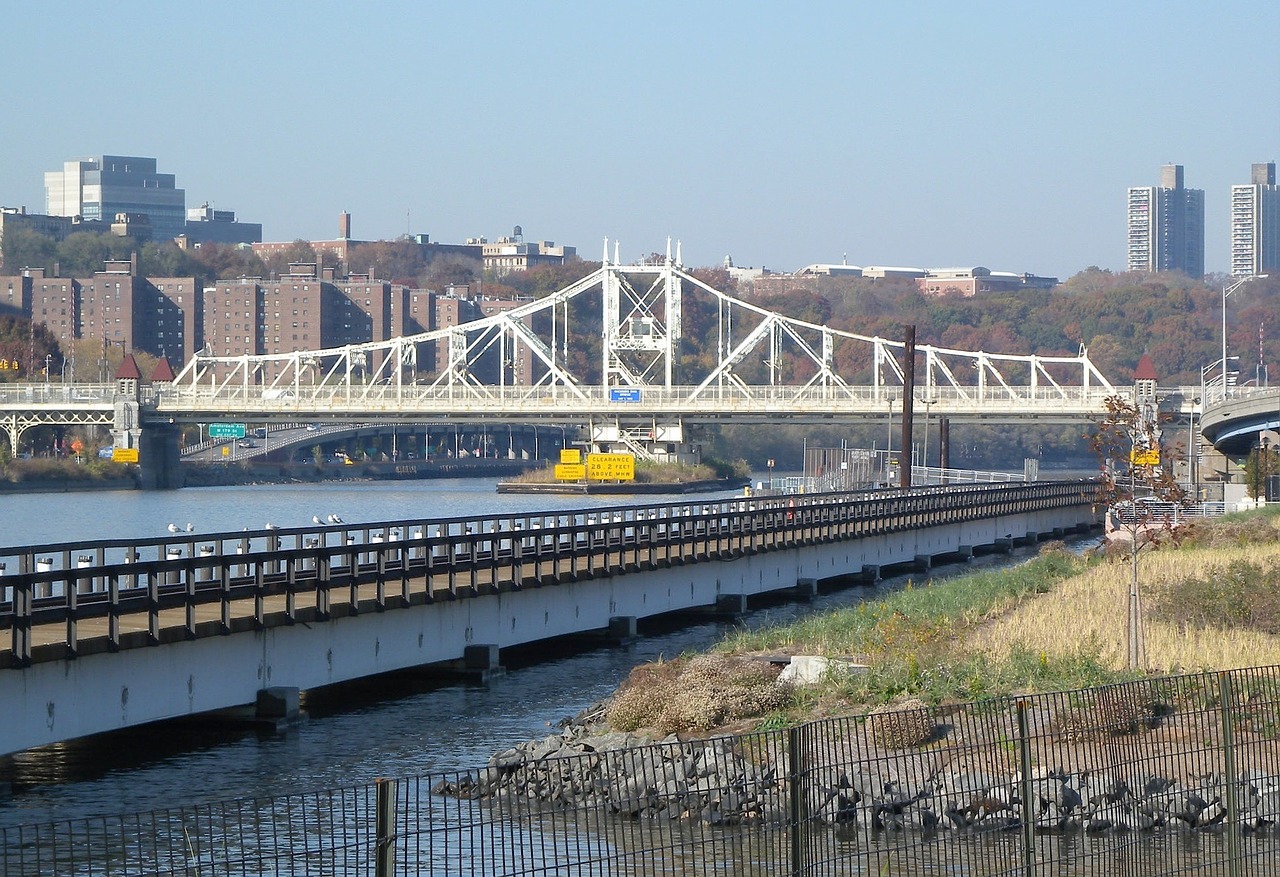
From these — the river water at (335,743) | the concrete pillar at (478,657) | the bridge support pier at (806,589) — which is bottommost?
the bridge support pier at (806,589)

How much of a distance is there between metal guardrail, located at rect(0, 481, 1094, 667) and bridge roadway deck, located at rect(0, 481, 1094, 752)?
4cm

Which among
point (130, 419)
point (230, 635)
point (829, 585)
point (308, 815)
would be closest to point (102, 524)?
point (829, 585)

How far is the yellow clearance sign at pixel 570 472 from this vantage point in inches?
4978

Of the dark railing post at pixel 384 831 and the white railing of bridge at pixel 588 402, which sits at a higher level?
the white railing of bridge at pixel 588 402

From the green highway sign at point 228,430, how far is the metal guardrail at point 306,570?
79.3 metres

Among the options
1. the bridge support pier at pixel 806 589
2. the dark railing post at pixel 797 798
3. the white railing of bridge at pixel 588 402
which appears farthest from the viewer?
the white railing of bridge at pixel 588 402

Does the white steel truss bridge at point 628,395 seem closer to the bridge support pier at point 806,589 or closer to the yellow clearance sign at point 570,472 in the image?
the yellow clearance sign at point 570,472

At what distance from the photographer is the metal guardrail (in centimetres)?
2242

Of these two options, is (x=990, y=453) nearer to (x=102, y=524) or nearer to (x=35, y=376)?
(x=35, y=376)

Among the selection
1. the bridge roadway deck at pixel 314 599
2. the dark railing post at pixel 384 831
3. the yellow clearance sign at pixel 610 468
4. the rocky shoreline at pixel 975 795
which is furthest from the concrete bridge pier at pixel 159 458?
the dark railing post at pixel 384 831

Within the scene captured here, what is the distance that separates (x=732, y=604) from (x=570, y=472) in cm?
8130

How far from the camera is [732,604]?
150ft

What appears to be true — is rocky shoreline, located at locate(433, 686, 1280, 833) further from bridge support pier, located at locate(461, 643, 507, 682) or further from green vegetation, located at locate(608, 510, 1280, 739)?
bridge support pier, located at locate(461, 643, 507, 682)

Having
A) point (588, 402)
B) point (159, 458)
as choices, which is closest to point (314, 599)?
point (588, 402)
